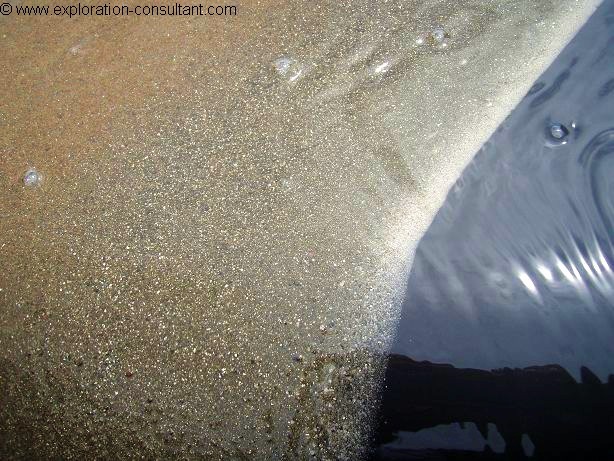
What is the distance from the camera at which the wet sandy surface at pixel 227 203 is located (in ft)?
3.99

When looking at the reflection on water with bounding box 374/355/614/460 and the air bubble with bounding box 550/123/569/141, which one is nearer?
the reflection on water with bounding box 374/355/614/460

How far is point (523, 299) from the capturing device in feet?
4.41

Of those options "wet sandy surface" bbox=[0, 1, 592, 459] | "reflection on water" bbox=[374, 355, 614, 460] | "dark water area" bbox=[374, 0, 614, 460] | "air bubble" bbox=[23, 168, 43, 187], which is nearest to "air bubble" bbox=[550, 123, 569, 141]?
"dark water area" bbox=[374, 0, 614, 460]

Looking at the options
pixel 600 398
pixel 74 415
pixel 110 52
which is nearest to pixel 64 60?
pixel 110 52

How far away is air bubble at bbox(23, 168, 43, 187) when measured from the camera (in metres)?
1.53

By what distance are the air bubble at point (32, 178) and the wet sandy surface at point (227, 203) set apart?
0.02 meters

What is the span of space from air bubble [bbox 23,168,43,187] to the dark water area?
4.22ft

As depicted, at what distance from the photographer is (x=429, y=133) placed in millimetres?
1580

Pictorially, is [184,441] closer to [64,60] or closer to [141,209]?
[141,209]

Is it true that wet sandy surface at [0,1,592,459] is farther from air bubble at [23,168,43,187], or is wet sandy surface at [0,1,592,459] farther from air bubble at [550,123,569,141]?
air bubble at [550,123,569,141]

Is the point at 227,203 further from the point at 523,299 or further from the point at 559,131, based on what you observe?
the point at 559,131

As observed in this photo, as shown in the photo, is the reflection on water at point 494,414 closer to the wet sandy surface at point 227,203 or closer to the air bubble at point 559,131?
the wet sandy surface at point 227,203

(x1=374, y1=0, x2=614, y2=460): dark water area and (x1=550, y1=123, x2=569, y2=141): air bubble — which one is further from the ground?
(x1=550, y1=123, x2=569, y2=141): air bubble

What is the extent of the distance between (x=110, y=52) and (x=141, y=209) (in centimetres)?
77
